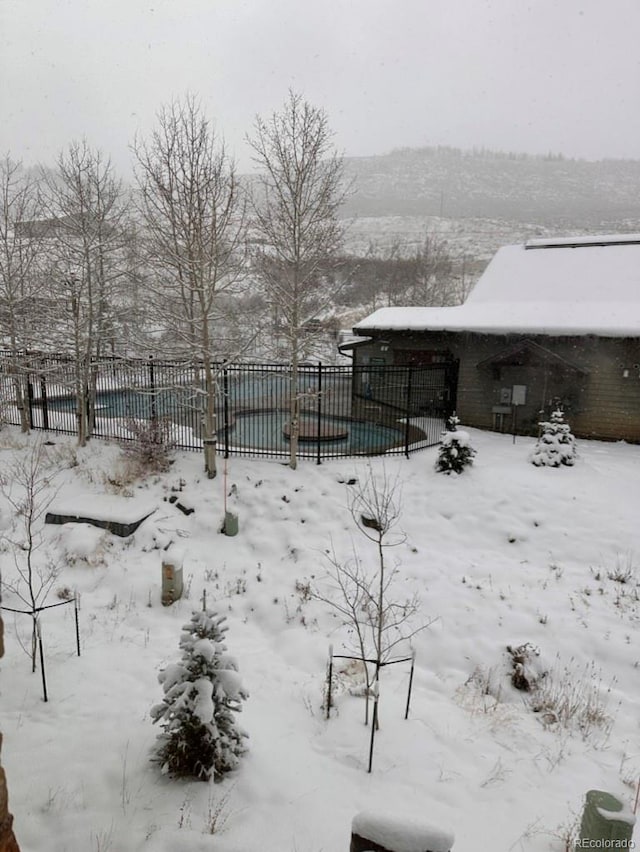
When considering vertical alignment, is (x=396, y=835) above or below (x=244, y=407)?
above

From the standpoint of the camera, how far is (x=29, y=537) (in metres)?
7.16

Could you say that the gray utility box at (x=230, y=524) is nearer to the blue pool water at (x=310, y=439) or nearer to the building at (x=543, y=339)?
the blue pool water at (x=310, y=439)

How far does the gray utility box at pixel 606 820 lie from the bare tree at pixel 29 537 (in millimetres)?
6071

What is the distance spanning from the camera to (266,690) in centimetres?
680

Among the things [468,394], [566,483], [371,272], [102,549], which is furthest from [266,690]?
[371,272]

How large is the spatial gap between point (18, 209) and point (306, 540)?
13.4 metres

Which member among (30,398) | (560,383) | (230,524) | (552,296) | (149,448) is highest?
(552,296)

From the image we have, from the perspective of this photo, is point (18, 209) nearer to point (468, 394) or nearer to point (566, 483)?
point (468, 394)

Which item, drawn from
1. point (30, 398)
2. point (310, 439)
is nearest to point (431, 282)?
point (310, 439)

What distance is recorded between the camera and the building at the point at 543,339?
49.0 ft

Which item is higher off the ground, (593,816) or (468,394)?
(468,394)

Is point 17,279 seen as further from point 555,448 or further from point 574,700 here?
point 574,700

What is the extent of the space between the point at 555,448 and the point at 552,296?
7.04 metres

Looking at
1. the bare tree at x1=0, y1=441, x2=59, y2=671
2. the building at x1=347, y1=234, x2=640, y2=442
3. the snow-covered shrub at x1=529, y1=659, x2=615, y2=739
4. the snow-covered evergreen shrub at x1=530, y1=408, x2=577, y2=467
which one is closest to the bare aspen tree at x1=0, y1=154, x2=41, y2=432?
the bare tree at x1=0, y1=441, x2=59, y2=671
